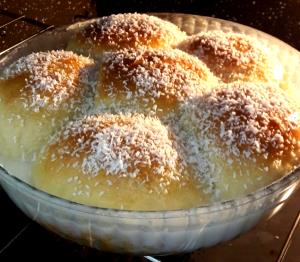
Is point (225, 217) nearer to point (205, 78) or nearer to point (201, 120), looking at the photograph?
point (201, 120)

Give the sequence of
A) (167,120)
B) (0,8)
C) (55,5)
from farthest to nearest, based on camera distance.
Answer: (55,5)
(0,8)
(167,120)

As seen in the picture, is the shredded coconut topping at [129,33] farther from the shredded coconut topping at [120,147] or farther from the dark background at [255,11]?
the dark background at [255,11]

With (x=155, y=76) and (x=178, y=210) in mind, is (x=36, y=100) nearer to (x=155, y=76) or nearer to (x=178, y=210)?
(x=155, y=76)

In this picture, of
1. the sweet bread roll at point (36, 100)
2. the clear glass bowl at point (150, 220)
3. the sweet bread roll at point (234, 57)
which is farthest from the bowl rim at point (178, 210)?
the sweet bread roll at point (234, 57)

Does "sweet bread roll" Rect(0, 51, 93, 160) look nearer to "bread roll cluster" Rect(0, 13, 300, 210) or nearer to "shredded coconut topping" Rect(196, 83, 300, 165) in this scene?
"bread roll cluster" Rect(0, 13, 300, 210)

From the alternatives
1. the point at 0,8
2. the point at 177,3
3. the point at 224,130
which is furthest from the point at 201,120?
the point at 177,3

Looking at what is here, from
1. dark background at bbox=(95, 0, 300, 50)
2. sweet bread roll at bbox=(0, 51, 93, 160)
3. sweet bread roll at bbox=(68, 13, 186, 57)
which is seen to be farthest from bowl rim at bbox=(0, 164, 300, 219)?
dark background at bbox=(95, 0, 300, 50)
